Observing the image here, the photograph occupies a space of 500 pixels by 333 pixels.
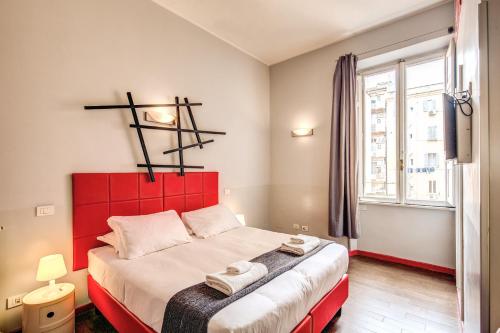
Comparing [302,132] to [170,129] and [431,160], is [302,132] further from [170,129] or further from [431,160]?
[170,129]

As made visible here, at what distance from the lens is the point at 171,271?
1842mm

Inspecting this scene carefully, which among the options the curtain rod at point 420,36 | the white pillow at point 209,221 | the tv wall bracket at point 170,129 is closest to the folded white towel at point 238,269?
the white pillow at point 209,221

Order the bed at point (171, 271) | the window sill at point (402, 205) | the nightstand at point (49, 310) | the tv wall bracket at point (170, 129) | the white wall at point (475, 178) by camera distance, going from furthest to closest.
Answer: the window sill at point (402, 205), the tv wall bracket at point (170, 129), the nightstand at point (49, 310), the bed at point (171, 271), the white wall at point (475, 178)

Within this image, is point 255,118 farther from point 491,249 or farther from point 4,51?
point 491,249

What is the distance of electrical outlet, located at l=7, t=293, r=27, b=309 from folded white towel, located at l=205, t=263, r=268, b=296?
1624 mm

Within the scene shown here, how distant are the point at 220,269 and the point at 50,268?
1354 millimetres

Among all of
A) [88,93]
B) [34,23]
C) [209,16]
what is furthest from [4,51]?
[209,16]

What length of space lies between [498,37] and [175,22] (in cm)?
322

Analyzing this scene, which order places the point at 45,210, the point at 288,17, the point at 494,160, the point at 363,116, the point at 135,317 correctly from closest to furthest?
the point at 494,160 → the point at 135,317 → the point at 45,210 → the point at 288,17 → the point at 363,116

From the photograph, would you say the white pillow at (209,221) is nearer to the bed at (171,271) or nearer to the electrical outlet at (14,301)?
the bed at (171,271)

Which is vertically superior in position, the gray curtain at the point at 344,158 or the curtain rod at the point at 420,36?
the curtain rod at the point at 420,36

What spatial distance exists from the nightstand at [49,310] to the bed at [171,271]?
0.75 ft

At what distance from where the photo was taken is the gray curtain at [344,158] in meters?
3.52

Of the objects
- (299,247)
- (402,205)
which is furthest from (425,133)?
(299,247)
